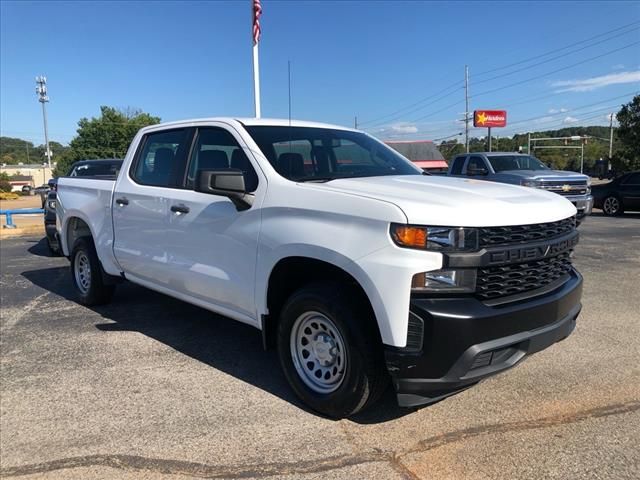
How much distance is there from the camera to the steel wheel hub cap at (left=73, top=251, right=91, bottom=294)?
627 cm

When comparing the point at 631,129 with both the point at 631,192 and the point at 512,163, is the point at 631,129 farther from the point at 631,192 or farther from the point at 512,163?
the point at 512,163

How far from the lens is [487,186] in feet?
12.0

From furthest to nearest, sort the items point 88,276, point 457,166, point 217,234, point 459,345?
point 457,166
point 88,276
point 217,234
point 459,345

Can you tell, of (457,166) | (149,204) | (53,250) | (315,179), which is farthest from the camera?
(457,166)

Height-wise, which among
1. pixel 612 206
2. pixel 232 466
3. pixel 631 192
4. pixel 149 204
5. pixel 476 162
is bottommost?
pixel 232 466

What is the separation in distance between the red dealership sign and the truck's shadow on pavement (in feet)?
198

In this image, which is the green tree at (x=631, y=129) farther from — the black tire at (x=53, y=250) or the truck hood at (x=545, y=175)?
the black tire at (x=53, y=250)

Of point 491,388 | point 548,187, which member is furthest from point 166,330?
point 548,187

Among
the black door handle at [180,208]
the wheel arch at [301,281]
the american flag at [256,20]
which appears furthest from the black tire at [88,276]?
the american flag at [256,20]

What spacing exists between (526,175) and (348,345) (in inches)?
455

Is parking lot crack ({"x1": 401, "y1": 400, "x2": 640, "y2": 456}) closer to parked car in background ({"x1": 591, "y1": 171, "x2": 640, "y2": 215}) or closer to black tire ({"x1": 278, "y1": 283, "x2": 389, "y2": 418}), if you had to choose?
black tire ({"x1": 278, "y1": 283, "x2": 389, "y2": 418})

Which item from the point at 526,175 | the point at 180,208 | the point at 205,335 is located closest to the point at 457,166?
the point at 526,175

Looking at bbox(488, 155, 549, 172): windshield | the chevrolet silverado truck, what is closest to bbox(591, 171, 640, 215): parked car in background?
the chevrolet silverado truck

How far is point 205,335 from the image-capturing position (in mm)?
5242
